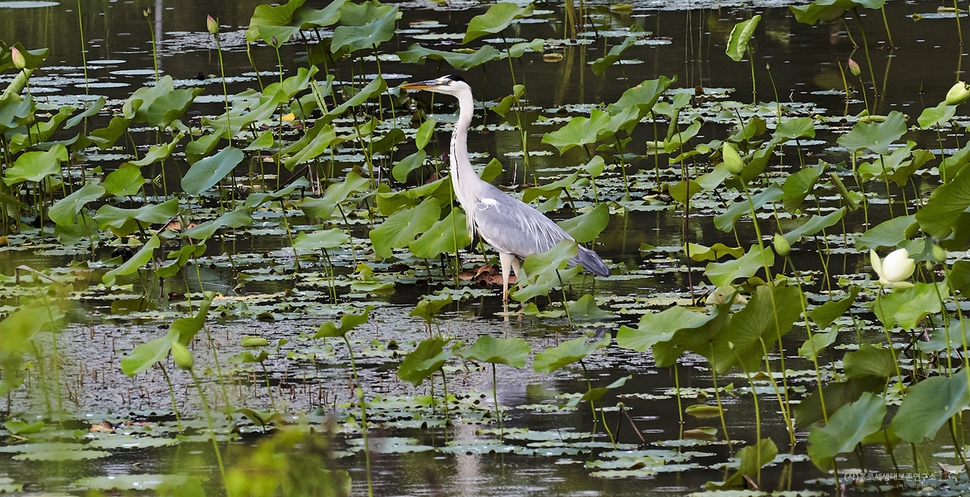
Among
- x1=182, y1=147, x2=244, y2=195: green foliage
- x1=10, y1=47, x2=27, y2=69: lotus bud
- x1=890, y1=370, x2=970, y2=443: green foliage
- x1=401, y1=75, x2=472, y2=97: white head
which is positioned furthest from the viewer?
x1=10, y1=47, x2=27, y2=69: lotus bud

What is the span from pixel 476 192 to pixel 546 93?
13.3ft

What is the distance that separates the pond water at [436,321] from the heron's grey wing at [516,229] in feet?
0.77

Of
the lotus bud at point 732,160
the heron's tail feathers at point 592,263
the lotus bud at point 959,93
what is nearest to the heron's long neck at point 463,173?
the heron's tail feathers at point 592,263

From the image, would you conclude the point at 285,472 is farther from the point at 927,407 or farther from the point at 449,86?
the point at 449,86

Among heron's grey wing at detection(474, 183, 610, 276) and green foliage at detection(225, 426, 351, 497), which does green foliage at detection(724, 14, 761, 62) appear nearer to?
heron's grey wing at detection(474, 183, 610, 276)

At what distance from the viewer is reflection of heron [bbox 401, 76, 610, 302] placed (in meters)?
5.26

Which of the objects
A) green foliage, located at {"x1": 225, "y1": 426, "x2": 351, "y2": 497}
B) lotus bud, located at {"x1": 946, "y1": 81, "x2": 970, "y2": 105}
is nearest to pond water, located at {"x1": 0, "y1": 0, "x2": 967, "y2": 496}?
green foliage, located at {"x1": 225, "y1": 426, "x2": 351, "y2": 497}

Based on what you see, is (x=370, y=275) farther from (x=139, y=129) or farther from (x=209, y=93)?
(x=209, y=93)

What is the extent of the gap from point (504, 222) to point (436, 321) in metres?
0.65

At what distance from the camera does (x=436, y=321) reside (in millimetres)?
4930

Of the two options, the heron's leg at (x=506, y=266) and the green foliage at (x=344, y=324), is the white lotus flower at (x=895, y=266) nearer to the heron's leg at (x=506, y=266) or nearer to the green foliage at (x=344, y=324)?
the green foliage at (x=344, y=324)

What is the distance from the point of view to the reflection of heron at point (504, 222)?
526 cm

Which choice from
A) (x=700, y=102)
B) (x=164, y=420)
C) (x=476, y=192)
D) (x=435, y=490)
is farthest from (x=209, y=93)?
(x=435, y=490)

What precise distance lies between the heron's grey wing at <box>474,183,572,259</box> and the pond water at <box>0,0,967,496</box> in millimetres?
236
